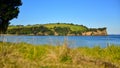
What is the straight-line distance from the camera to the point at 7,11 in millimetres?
31391

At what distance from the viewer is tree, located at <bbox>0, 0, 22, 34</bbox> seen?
3111 centimetres

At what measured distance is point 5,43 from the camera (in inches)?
494

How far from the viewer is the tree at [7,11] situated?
31109 mm

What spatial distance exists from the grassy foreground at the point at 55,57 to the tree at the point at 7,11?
1064 centimetres

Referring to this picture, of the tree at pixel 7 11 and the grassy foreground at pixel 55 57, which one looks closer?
the grassy foreground at pixel 55 57

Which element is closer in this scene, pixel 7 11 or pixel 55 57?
pixel 55 57

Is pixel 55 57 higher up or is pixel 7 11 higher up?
pixel 7 11

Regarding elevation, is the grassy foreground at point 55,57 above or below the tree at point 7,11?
below

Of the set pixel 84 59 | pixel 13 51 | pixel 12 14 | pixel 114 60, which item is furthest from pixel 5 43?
pixel 12 14

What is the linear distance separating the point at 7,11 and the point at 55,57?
16.0 metres

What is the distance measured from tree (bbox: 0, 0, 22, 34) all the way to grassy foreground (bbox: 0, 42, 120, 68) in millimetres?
10641

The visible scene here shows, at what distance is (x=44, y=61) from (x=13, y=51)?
4282 millimetres

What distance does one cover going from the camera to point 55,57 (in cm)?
1659

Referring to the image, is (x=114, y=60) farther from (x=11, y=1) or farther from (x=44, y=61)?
(x=11, y=1)
